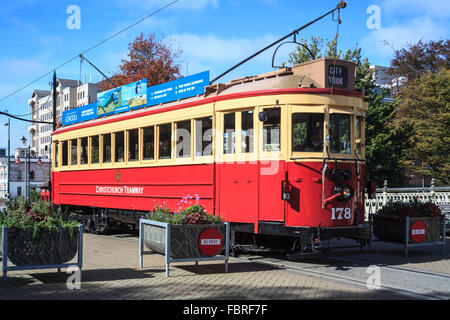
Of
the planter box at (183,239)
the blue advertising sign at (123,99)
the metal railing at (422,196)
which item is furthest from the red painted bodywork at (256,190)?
the metal railing at (422,196)

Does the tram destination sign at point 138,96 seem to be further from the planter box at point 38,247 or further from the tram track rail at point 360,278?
the planter box at point 38,247

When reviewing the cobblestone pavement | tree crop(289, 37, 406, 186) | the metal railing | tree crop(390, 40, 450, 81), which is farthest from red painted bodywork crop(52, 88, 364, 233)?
tree crop(390, 40, 450, 81)

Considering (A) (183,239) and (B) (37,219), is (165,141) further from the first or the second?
(B) (37,219)

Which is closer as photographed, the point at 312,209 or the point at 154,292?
the point at 154,292

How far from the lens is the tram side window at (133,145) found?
1323cm

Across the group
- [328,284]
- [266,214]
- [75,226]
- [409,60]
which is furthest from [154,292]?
[409,60]

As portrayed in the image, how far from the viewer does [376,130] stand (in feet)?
92.1

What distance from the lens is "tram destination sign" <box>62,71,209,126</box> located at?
1173 centimetres

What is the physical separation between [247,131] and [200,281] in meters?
3.28

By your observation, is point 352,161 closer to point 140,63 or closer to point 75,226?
point 75,226

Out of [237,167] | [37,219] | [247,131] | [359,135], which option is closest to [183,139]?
[237,167]

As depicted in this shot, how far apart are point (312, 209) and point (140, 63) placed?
2996cm

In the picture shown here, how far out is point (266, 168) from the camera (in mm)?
9789

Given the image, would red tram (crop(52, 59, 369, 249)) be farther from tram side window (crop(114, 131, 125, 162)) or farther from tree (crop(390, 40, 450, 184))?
tree (crop(390, 40, 450, 184))
